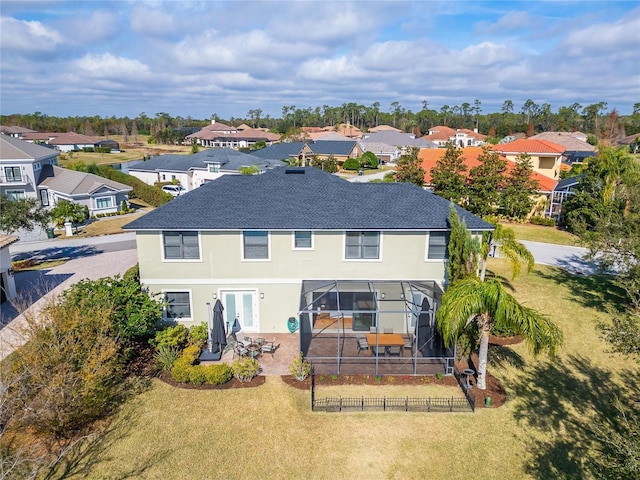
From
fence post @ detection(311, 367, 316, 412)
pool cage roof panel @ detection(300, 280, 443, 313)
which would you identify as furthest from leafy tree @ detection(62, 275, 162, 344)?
fence post @ detection(311, 367, 316, 412)

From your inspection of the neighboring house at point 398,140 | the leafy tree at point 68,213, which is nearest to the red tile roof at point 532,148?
the neighboring house at point 398,140

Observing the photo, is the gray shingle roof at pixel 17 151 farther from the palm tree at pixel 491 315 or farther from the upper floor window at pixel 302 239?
the palm tree at pixel 491 315

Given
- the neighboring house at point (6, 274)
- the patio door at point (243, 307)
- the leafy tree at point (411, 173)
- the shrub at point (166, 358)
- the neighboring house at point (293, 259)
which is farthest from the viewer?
the leafy tree at point (411, 173)

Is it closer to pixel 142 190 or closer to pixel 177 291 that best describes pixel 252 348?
pixel 177 291

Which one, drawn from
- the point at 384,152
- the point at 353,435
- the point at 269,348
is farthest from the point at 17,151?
the point at 384,152

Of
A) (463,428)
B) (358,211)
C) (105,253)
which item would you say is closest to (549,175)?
(358,211)

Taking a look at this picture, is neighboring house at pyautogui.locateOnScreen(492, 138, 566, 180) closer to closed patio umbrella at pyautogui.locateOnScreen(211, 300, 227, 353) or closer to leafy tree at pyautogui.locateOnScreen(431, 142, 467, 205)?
leafy tree at pyautogui.locateOnScreen(431, 142, 467, 205)
